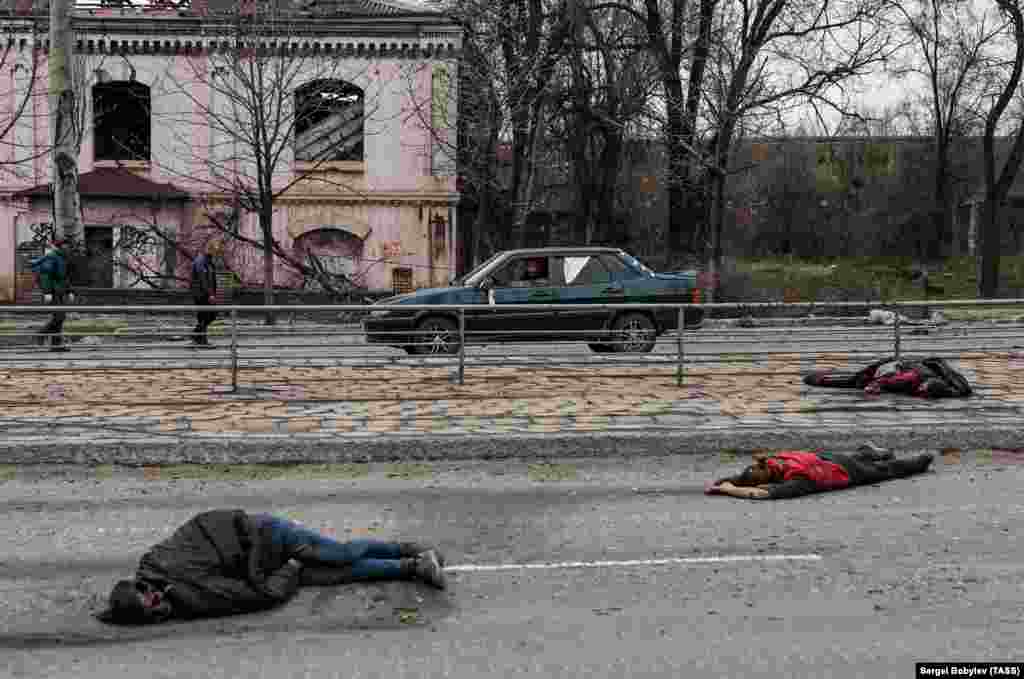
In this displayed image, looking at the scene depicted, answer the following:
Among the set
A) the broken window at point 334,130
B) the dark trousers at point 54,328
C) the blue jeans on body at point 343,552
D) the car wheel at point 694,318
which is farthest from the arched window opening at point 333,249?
the blue jeans on body at point 343,552

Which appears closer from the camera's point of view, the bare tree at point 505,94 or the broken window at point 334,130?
the bare tree at point 505,94

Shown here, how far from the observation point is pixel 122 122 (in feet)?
110

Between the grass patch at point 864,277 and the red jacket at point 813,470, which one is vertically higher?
the grass patch at point 864,277

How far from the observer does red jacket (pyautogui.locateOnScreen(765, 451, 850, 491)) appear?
27.5 ft

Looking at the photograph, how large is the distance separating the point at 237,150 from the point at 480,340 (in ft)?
70.1

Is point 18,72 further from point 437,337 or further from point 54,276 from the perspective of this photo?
point 437,337

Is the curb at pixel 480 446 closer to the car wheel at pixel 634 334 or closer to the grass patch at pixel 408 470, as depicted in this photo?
the grass patch at pixel 408 470

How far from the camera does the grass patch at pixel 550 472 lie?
30.8 ft

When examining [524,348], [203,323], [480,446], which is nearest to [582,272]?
[524,348]

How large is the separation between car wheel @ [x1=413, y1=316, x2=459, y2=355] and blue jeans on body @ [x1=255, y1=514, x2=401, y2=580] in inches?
276

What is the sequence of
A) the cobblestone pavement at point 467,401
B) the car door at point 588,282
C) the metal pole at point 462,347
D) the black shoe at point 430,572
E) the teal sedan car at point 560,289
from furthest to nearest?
the car door at point 588,282 < the teal sedan car at point 560,289 < the metal pole at point 462,347 < the cobblestone pavement at point 467,401 < the black shoe at point 430,572

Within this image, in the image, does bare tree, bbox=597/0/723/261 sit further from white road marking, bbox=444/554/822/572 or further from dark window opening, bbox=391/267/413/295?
white road marking, bbox=444/554/822/572

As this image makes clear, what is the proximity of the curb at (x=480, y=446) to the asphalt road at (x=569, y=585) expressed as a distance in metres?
0.73

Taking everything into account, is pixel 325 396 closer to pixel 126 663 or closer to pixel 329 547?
pixel 329 547
